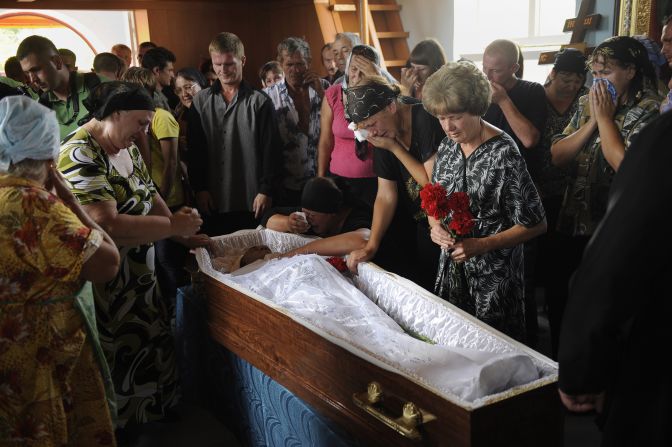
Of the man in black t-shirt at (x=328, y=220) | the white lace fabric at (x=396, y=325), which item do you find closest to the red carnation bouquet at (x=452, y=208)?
the white lace fabric at (x=396, y=325)

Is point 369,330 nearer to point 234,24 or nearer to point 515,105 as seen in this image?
point 515,105

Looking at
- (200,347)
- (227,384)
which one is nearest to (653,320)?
(227,384)

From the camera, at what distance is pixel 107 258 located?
1.89 metres

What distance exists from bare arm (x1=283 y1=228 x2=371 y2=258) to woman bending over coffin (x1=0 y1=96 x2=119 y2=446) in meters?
1.14

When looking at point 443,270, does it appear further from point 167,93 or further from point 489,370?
point 167,93

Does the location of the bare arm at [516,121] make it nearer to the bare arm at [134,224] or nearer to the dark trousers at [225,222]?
the bare arm at [134,224]

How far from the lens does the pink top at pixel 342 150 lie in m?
3.41

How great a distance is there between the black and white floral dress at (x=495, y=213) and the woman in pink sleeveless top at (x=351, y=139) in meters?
0.90

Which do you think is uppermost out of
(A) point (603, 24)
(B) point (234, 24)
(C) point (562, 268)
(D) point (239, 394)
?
(B) point (234, 24)

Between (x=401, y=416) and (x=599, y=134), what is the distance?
5.48 feet

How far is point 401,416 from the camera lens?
1.74 metres

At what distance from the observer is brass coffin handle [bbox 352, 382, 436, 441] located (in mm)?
1657

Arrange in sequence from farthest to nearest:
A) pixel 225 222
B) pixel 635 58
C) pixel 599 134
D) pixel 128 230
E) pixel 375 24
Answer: pixel 375 24, pixel 225 222, pixel 599 134, pixel 635 58, pixel 128 230

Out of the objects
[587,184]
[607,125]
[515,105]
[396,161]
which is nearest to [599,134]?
[607,125]
